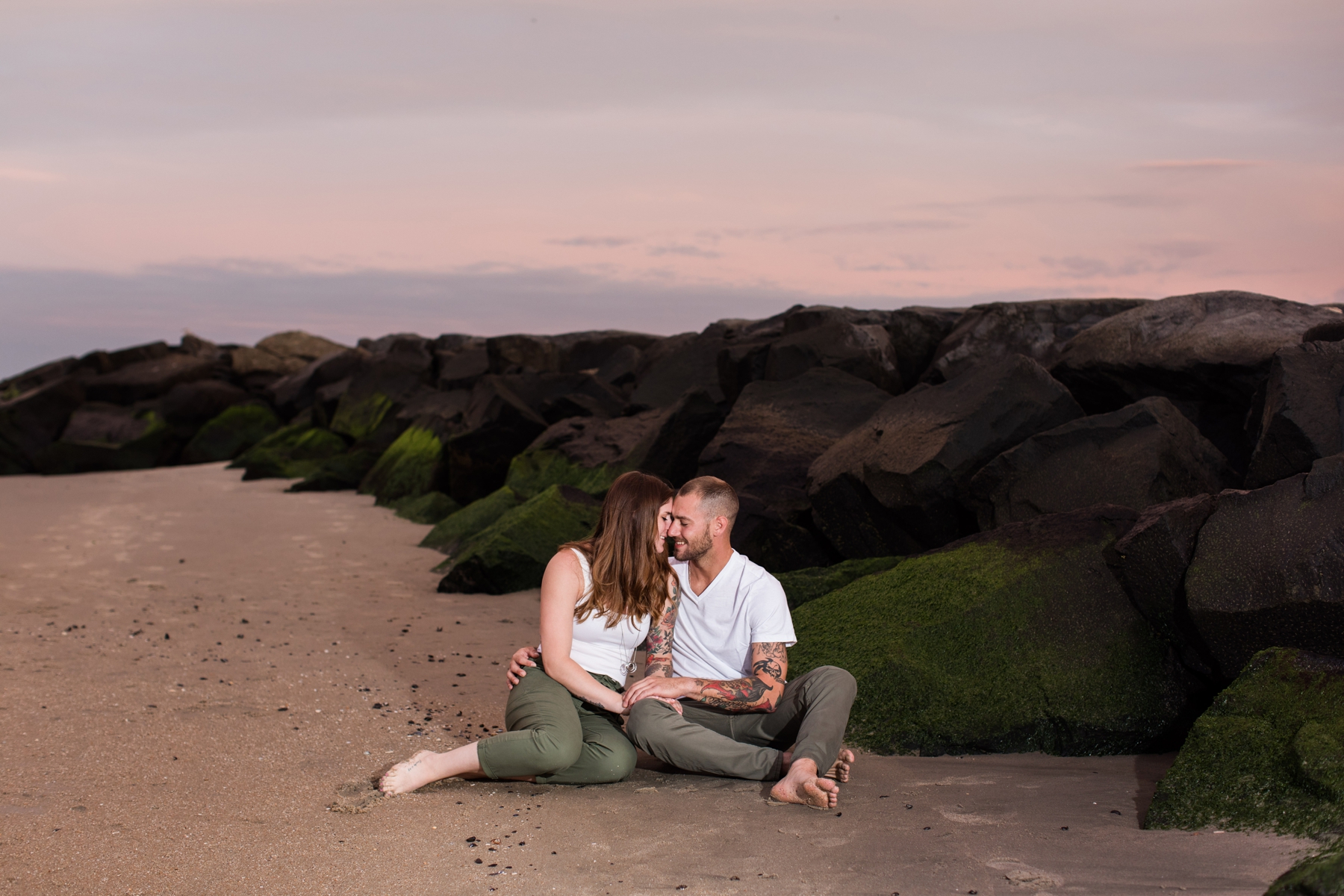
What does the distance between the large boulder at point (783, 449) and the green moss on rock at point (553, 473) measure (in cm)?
140

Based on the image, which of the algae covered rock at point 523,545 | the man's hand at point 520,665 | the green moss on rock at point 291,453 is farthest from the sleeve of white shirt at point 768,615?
the green moss on rock at point 291,453

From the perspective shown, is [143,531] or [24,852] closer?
[24,852]

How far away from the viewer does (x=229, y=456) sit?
20484 millimetres

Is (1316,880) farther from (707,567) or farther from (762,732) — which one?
(707,567)

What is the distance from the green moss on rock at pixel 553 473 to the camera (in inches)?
414

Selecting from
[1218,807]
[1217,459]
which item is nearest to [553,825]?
[1218,807]

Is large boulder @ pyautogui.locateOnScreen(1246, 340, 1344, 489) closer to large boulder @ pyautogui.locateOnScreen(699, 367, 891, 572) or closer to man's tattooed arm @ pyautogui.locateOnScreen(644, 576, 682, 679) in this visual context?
large boulder @ pyautogui.locateOnScreen(699, 367, 891, 572)

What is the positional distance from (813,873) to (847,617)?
2.28m

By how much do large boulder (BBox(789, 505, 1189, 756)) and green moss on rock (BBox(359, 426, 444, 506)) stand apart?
845cm

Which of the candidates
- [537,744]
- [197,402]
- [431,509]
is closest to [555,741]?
[537,744]

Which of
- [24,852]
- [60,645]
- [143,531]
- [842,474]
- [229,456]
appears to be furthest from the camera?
[229,456]

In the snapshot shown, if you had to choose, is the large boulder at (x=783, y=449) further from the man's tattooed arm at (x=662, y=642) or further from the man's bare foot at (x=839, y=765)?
the man's bare foot at (x=839, y=765)

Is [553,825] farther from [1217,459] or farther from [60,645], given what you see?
[1217,459]

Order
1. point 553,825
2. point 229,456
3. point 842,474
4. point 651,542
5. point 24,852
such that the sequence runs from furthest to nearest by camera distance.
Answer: point 229,456, point 842,474, point 651,542, point 553,825, point 24,852
